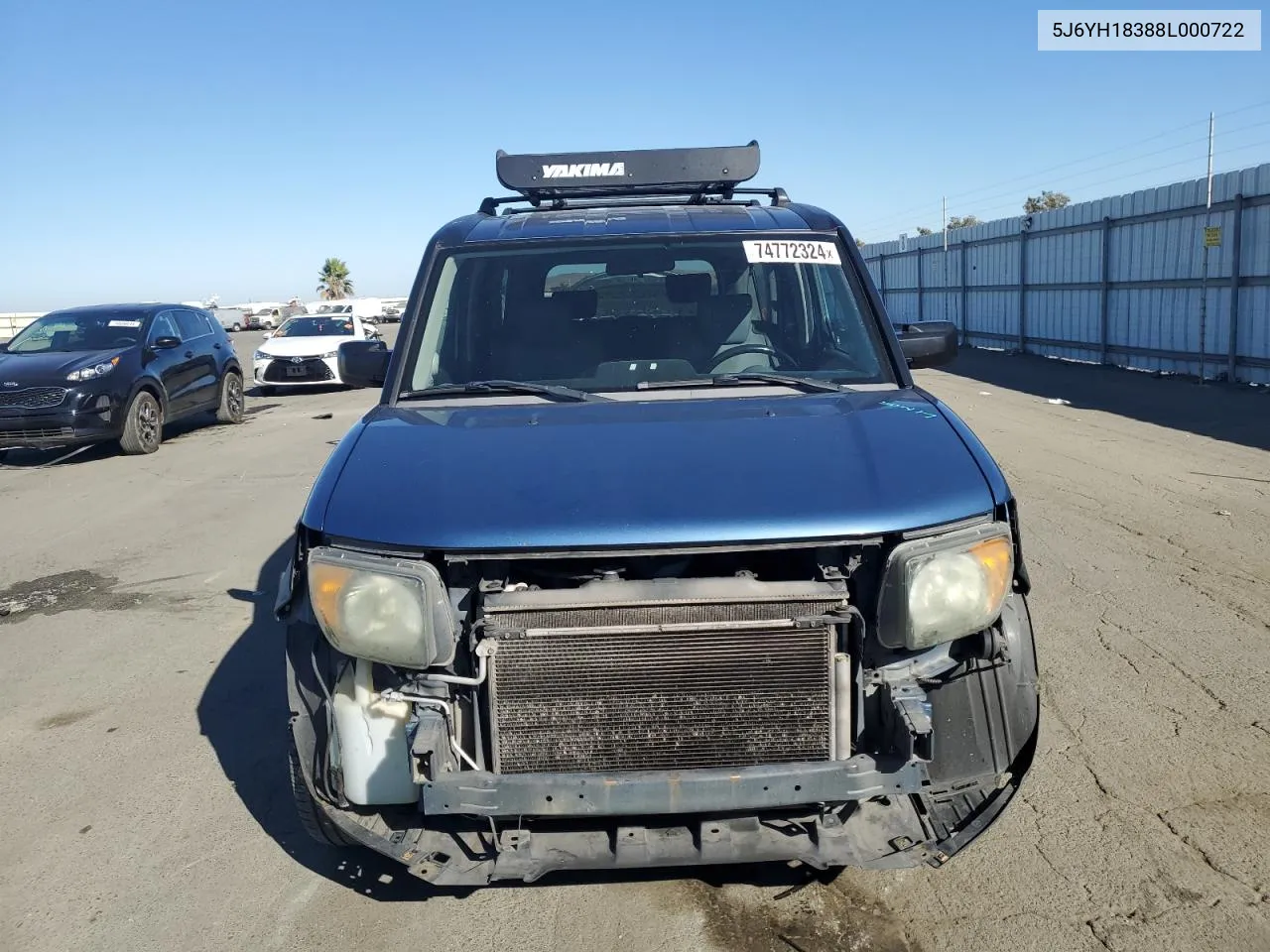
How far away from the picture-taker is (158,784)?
12.6 ft

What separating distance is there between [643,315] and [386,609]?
182 cm

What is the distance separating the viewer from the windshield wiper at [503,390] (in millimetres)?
3494

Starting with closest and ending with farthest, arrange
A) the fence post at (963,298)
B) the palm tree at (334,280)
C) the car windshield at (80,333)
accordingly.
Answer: the car windshield at (80,333) < the fence post at (963,298) < the palm tree at (334,280)

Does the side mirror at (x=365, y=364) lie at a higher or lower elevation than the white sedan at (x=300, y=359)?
higher

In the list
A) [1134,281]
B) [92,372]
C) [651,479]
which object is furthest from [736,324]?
[1134,281]

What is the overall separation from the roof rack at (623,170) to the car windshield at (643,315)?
110cm

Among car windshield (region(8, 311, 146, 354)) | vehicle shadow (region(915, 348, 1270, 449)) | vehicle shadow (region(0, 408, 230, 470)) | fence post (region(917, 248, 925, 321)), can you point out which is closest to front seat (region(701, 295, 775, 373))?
vehicle shadow (region(915, 348, 1270, 449))

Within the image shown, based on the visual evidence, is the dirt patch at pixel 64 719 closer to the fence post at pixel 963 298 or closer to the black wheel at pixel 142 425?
the black wheel at pixel 142 425

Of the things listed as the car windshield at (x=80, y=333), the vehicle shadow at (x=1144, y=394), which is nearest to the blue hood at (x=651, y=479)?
the vehicle shadow at (x=1144, y=394)

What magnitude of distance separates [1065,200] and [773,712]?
58183mm

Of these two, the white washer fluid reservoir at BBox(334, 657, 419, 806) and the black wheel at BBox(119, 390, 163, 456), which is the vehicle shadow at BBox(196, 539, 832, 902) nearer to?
the white washer fluid reservoir at BBox(334, 657, 419, 806)

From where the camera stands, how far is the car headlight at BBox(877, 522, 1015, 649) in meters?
2.51

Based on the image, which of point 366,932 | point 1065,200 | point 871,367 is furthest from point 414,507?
point 1065,200

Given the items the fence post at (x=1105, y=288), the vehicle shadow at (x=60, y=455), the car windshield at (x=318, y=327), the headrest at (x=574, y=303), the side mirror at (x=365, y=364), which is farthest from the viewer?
the car windshield at (x=318, y=327)
